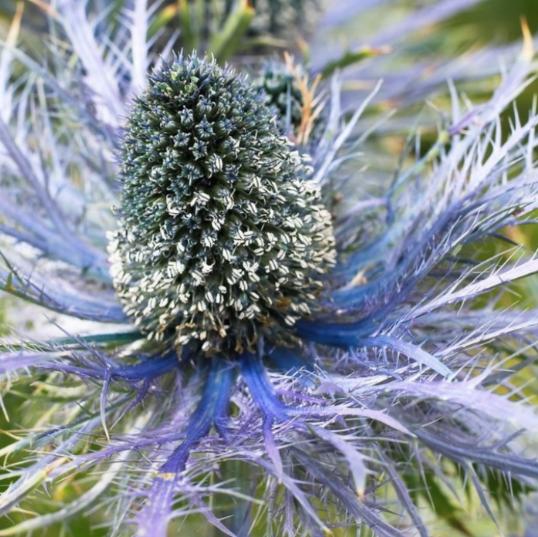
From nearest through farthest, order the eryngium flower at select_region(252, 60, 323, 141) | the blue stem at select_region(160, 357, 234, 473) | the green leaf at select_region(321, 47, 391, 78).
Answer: the blue stem at select_region(160, 357, 234, 473)
the eryngium flower at select_region(252, 60, 323, 141)
the green leaf at select_region(321, 47, 391, 78)

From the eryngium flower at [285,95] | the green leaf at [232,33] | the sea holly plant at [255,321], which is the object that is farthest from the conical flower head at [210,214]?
the green leaf at [232,33]

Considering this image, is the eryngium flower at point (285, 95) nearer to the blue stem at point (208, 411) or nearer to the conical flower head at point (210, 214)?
the conical flower head at point (210, 214)

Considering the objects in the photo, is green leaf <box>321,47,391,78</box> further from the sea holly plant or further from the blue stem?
the blue stem

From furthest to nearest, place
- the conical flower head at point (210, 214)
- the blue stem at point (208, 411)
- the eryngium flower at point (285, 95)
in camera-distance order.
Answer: the eryngium flower at point (285, 95)
the conical flower head at point (210, 214)
the blue stem at point (208, 411)

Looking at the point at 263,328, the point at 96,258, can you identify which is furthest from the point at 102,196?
the point at 263,328

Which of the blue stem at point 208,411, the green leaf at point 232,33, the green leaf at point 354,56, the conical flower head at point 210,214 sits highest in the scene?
the green leaf at point 232,33

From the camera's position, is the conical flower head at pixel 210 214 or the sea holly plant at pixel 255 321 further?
the conical flower head at pixel 210 214

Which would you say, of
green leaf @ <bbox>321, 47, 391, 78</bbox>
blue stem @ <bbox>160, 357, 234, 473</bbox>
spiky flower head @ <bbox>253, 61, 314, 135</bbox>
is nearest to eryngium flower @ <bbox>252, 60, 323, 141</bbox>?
spiky flower head @ <bbox>253, 61, 314, 135</bbox>

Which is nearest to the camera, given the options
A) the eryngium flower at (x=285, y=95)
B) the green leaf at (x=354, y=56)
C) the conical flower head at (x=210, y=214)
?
the conical flower head at (x=210, y=214)

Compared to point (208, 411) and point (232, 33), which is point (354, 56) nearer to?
point (232, 33)

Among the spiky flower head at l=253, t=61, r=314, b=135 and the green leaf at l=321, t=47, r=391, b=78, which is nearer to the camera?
the spiky flower head at l=253, t=61, r=314, b=135
